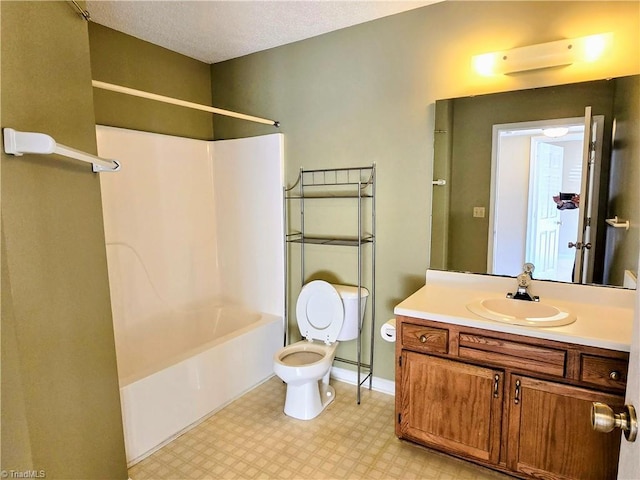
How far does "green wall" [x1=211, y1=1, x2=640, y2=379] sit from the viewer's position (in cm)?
199

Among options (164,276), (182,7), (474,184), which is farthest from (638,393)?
(164,276)

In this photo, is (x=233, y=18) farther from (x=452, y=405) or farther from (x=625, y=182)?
(x=452, y=405)

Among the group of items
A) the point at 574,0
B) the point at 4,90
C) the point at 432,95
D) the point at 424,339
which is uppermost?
the point at 574,0

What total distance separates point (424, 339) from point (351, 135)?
57.2 inches

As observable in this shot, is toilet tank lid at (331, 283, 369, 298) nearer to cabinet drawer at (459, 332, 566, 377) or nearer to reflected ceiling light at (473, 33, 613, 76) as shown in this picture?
cabinet drawer at (459, 332, 566, 377)

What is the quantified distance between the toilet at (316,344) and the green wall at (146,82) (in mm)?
1695

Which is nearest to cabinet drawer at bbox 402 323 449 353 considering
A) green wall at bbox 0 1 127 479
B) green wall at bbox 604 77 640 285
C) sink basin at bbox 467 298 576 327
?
sink basin at bbox 467 298 576 327

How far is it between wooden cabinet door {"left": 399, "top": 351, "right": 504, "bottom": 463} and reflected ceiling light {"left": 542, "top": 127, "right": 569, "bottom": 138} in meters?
1.25

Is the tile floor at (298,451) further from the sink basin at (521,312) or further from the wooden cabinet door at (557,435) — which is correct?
the sink basin at (521,312)

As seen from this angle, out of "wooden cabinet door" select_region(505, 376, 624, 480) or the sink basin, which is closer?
"wooden cabinet door" select_region(505, 376, 624, 480)

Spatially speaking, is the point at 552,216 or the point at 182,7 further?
the point at 182,7

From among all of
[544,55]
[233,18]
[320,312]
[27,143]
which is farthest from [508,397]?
[233,18]

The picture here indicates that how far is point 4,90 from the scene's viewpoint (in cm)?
109

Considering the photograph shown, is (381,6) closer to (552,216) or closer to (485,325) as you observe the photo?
(552,216)
